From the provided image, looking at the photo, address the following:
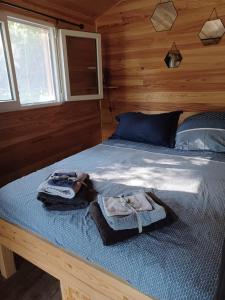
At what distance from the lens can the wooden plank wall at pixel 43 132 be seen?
226cm

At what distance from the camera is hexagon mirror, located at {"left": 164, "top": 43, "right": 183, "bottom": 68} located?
2.74 metres

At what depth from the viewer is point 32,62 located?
2.50m

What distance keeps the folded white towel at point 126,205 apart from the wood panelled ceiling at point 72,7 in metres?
2.01

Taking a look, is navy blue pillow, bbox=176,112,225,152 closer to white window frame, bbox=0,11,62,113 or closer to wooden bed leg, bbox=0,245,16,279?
white window frame, bbox=0,11,62,113

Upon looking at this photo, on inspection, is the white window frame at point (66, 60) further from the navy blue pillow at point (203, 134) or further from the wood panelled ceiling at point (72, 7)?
the navy blue pillow at point (203, 134)

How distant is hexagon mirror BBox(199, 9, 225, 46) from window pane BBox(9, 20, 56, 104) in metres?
1.67

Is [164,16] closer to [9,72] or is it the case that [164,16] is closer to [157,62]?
[157,62]

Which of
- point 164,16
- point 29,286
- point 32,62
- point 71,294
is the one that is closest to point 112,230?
point 71,294

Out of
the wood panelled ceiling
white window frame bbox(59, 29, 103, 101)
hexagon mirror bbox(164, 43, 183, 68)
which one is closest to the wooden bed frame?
white window frame bbox(59, 29, 103, 101)

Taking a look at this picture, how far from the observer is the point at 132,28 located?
2.92 m

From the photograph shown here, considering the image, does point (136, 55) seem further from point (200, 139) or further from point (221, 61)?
point (200, 139)

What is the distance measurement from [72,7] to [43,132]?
1451 millimetres

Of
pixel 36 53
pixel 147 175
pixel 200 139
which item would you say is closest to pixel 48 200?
pixel 147 175

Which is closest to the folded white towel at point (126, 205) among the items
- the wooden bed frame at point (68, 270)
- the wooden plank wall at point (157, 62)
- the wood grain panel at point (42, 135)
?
the wooden bed frame at point (68, 270)
